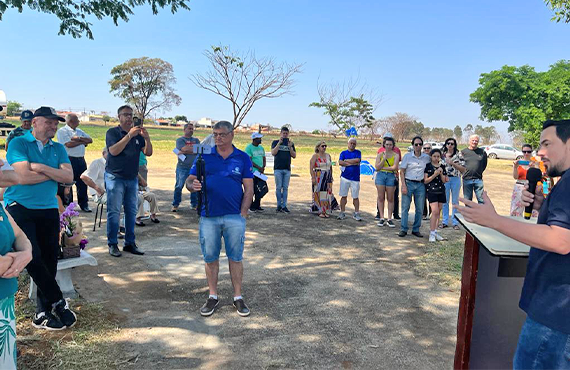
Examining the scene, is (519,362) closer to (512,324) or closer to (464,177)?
(512,324)

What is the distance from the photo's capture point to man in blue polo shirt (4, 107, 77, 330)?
3.50 meters

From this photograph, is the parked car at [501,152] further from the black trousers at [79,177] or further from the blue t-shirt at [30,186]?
the blue t-shirt at [30,186]

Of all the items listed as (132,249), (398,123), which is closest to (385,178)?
(132,249)

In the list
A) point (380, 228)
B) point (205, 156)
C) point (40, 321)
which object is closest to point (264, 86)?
point (380, 228)

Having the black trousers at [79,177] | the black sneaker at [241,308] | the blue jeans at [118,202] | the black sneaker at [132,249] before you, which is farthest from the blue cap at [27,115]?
the black trousers at [79,177]

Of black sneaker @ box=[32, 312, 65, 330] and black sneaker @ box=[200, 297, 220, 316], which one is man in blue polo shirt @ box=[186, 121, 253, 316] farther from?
black sneaker @ box=[32, 312, 65, 330]

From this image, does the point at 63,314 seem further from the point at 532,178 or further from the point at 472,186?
the point at 472,186

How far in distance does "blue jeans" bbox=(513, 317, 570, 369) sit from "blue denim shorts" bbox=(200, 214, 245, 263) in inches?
105

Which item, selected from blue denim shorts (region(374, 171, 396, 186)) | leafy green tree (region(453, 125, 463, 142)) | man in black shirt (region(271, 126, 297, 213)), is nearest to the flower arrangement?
man in black shirt (region(271, 126, 297, 213))

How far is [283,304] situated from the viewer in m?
4.38

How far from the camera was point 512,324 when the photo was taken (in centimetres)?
275

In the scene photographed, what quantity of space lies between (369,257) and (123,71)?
40.7 m

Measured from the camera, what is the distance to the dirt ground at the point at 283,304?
336 centimetres

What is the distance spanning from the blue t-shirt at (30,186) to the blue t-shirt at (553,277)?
382 centimetres
